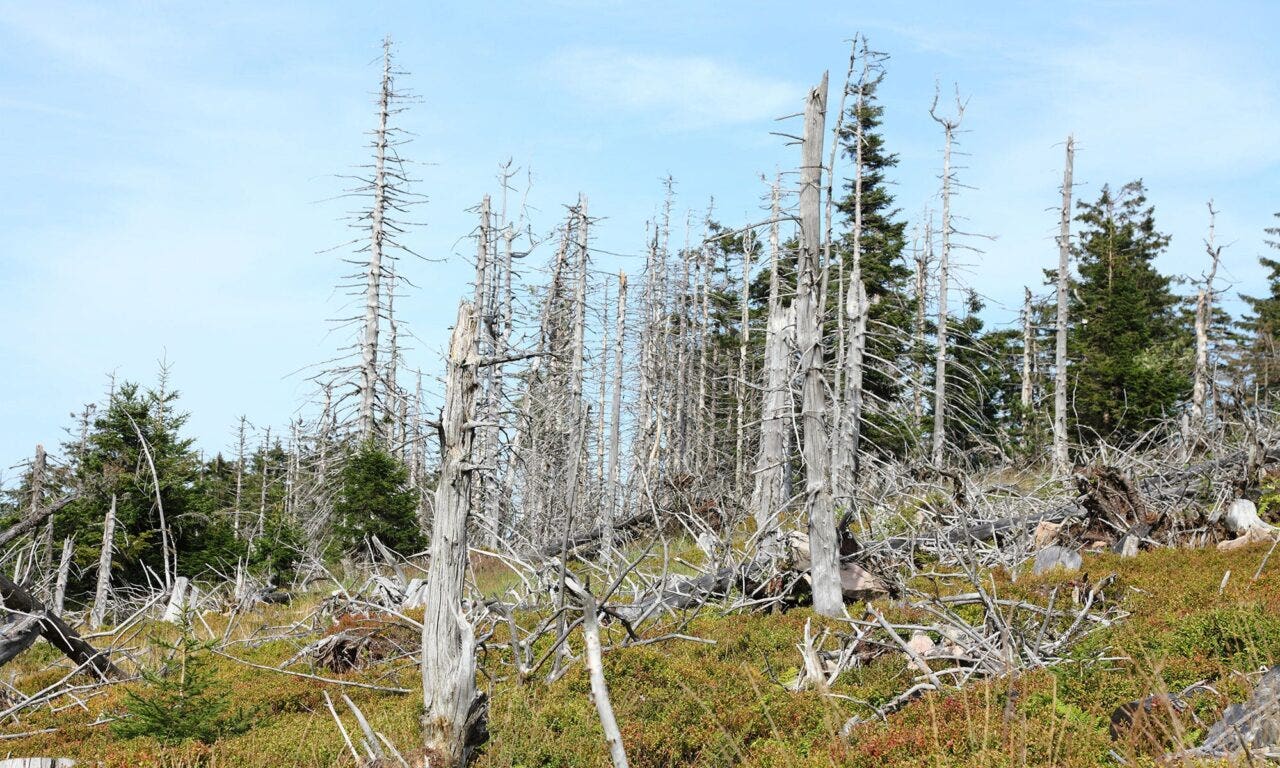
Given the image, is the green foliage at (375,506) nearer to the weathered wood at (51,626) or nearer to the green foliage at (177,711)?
the weathered wood at (51,626)

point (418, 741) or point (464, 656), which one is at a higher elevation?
point (464, 656)

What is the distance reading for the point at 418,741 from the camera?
677cm

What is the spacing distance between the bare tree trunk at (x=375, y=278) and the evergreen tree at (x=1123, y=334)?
1820cm

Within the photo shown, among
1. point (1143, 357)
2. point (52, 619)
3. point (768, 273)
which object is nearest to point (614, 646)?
point (52, 619)

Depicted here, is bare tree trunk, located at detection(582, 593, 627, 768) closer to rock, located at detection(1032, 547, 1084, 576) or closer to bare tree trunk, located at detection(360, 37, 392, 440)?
rock, located at detection(1032, 547, 1084, 576)

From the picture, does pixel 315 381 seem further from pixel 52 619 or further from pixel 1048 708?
pixel 1048 708

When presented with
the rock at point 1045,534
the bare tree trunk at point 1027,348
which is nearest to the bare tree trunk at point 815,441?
the rock at point 1045,534

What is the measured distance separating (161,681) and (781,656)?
5.65 meters

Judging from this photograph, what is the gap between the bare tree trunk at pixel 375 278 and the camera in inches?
999

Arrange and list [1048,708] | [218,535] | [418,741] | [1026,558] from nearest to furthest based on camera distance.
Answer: [1048,708]
[418,741]
[1026,558]
[218,535]

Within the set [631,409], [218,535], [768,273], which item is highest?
[768,273]

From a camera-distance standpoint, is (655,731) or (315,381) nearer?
(655,731)

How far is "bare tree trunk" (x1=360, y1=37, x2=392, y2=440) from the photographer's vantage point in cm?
2538

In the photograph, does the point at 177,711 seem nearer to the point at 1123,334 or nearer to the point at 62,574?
the point at 62,574
